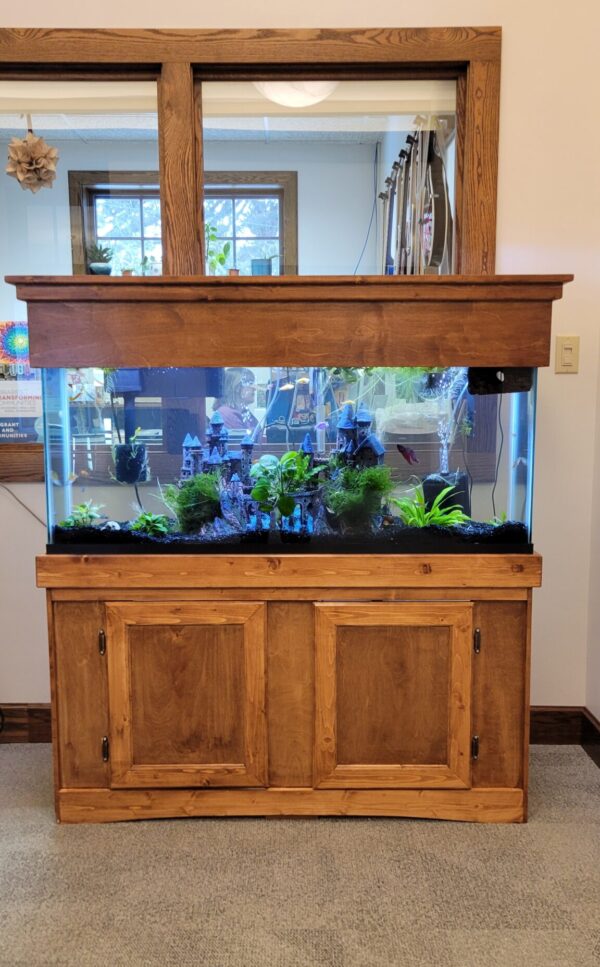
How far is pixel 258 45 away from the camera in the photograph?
246 cm

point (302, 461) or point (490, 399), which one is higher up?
point (490, 399)

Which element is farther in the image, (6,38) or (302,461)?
(6,38)

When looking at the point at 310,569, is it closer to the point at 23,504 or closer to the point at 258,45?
the point at 23,504

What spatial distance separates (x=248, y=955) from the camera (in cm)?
164

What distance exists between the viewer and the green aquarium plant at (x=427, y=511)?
2141 millimetres

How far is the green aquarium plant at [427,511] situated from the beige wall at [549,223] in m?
0.69

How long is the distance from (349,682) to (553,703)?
106 centimetres

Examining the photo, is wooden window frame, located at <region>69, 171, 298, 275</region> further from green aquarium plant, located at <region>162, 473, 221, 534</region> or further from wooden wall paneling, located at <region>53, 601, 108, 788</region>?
wooden wall paneling, located at <region>53, 601, 108, 788</region>

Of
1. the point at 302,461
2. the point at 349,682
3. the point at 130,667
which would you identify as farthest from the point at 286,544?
the point at 130,667

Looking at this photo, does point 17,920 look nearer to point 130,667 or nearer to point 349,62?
point 130,667

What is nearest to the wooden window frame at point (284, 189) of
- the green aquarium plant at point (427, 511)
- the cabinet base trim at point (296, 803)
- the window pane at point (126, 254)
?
the window pane at point (126, 254)

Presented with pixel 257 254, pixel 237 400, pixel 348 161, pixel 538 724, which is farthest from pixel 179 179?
pixel 538 724

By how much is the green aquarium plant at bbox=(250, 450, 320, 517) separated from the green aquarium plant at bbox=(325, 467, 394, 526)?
0.24 ft

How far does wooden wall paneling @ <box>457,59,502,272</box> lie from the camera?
2477 mm
